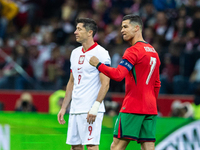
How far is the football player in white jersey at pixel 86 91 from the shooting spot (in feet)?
17.4

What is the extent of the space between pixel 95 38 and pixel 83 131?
8000mm

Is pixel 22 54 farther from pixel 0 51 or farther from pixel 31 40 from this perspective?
pixel 31 40

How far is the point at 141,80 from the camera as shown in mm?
4879

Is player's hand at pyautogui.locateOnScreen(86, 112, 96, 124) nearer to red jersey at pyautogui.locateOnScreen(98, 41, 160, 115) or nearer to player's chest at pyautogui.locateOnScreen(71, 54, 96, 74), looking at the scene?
red jersey at pyautogui.locateOnScreen(98, 41, 160, 115)

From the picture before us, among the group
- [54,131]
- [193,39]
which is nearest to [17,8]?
[193,39]

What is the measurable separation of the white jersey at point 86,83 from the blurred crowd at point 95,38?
5.79 m

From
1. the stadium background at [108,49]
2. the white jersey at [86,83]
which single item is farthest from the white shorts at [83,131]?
the stadium background at [108,49]

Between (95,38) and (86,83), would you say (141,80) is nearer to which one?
(86,83)

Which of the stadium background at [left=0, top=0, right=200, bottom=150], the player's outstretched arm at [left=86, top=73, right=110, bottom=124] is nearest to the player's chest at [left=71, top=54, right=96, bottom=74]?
the player's outstretched arm at [left=86, top=73, right=110, bottom=124]

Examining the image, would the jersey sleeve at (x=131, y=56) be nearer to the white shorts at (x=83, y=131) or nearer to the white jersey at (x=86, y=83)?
the white jersey at (x=86, y=83)

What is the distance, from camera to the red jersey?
4.84 m

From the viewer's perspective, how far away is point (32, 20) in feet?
52.2

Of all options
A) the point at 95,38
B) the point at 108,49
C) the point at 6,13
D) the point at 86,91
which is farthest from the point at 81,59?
the point at 6,13

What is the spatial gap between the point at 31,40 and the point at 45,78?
9.41 ft
